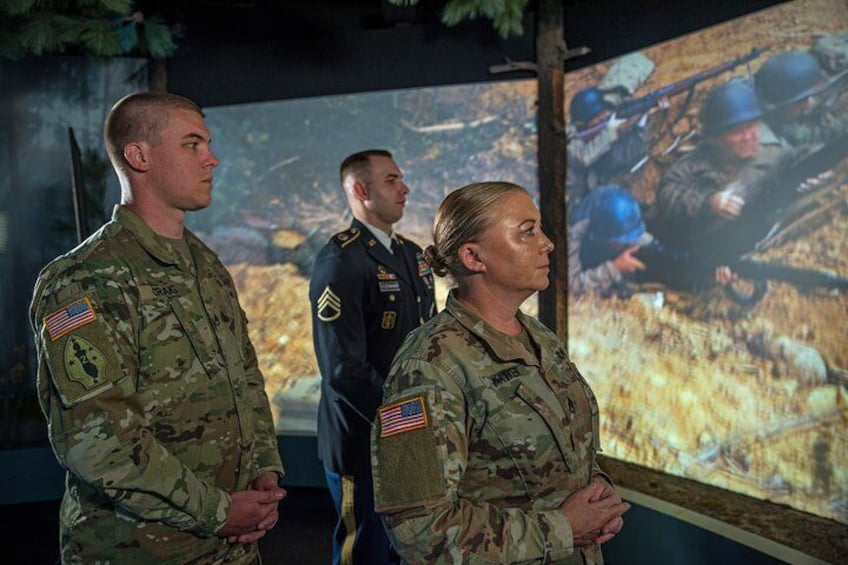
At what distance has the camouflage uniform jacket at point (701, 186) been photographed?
9.36 feet

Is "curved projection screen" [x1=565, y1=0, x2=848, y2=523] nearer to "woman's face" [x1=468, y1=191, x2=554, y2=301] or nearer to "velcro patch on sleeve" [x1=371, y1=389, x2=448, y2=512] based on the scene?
"woman's face" [x1=468, y1=191, x2=554, y2=301]

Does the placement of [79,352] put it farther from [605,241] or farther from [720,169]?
[605,241]

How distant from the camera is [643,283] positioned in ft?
11.3

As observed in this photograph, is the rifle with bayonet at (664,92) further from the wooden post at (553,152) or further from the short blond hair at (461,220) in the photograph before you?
the short blond hair at (461,220)

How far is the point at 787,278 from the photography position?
109 inches

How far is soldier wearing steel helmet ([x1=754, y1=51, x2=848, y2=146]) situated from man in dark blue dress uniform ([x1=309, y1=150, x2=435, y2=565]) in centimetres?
144

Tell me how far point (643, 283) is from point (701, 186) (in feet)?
1.75

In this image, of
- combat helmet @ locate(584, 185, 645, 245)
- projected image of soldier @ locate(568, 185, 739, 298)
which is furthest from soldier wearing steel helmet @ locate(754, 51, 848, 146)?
combat helmet @ locate(584, 185, 645, 245)

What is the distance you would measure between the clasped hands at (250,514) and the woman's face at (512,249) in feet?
2.17

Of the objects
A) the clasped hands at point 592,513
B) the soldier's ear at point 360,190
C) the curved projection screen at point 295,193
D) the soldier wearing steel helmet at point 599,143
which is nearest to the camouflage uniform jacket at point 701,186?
the soldier wearing steel helmet at point 599,143

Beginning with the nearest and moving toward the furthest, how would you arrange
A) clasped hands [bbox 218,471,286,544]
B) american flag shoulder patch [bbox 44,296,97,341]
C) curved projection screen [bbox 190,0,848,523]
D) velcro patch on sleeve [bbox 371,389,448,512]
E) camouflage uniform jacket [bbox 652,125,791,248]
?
1. velcro patch on sleeve [bbox 371,389,448,512]
2. american flag shoulder patch [bbox 44,296,97,341]
3. clasped hands [bbox 218,471,286,544]
4. curved projection screen [bbox 190,0,848,523]
5. camouflage uniform jacket [bbox 652,125,791,248]

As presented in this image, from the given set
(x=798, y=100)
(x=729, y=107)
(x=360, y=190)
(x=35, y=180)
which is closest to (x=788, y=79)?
(x=798, y=100)

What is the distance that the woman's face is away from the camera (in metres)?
1.48

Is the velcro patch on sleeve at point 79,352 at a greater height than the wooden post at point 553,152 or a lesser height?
lesser
